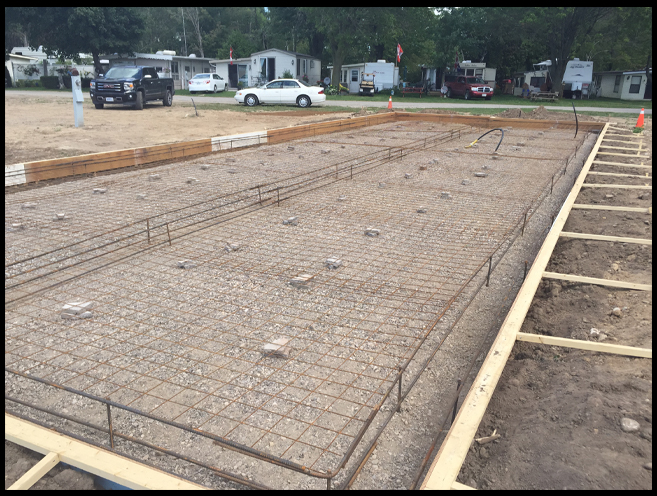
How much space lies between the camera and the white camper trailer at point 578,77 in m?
30.8

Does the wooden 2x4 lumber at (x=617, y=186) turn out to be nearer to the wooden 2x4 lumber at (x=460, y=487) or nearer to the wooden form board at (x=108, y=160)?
the wooden 2x4 lumber at (x=460, y=487)

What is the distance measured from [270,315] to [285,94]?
16.7m

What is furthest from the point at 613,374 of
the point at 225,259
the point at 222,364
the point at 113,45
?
the point at 113,45

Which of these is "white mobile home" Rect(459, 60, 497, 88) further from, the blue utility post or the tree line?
the blue utility post

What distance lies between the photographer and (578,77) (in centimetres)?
3102

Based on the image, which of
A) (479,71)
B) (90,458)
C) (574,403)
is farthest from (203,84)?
(574,403)

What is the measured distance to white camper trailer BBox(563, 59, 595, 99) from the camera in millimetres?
→ 30812

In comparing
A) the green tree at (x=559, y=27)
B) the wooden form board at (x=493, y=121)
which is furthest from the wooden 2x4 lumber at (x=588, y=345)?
the green tree at (x=559, y=27)

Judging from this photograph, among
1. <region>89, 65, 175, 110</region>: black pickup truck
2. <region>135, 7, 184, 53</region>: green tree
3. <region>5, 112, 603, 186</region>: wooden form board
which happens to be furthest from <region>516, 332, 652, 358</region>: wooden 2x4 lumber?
<region>135, 7, 184, 53</region>: green tree

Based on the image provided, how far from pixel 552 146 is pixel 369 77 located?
19985 mm

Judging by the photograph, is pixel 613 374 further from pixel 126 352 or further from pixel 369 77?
pixel 369 77

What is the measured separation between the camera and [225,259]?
15.9 feet

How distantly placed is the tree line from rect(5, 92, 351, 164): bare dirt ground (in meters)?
13.0

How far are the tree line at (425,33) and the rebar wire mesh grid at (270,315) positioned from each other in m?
26.0
